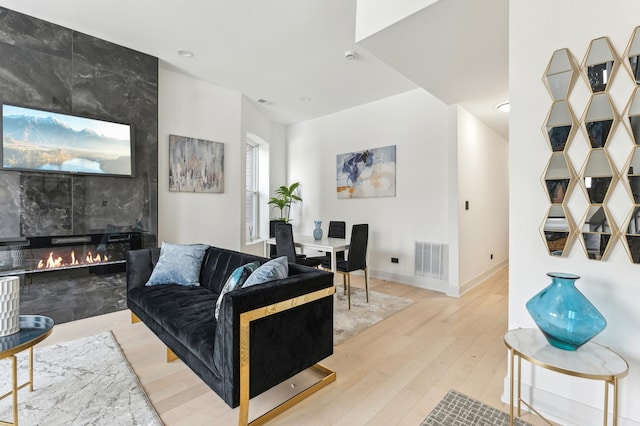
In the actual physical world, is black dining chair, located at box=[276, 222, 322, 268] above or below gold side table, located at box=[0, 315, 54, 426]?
above

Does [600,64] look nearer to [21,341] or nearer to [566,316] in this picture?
[566,316]

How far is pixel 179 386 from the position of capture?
195 cm

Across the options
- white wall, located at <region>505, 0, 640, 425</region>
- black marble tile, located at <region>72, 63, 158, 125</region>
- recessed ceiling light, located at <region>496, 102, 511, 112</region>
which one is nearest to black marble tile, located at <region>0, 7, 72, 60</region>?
black marble tile, located at <region>72, 63, 158, 125</region>

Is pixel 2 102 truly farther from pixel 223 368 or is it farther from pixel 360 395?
pixel 360 395

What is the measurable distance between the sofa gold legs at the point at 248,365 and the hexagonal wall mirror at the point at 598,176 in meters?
1.51

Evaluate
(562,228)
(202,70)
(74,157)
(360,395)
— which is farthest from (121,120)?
A: (562,228)

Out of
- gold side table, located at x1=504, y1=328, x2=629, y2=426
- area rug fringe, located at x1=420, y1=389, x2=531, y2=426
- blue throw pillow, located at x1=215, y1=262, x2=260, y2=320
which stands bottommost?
area rug fringe, located at x1=420, y1=389, x2=531, y2=426

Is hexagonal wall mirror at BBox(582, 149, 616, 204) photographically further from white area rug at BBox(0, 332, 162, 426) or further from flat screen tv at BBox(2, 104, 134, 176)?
flat screen tv at BBox(2, 104, 134, 176)

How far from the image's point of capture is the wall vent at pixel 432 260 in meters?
4.07

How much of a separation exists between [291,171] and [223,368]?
4.95m

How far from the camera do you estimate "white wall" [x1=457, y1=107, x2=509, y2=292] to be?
4062 mm

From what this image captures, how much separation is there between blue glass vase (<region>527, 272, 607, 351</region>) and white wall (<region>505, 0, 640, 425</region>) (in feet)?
0.85

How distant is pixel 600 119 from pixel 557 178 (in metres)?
0.33

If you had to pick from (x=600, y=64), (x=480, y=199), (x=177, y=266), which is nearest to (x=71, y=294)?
(x=177, y=266)
